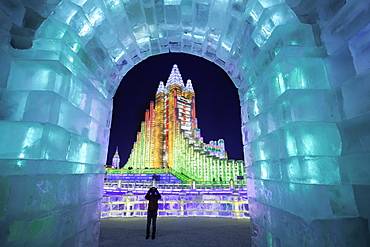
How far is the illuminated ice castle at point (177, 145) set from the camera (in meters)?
29.0

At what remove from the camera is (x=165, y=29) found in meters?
2.90

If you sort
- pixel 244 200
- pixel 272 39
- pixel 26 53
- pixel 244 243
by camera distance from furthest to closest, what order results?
pixel 244 200 < pixel 244 243 < pixel 272 39 < pixel 26 53

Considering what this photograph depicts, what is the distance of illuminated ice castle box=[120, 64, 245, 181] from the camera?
29.0m

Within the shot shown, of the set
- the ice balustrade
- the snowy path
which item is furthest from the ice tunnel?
the ice balustrade

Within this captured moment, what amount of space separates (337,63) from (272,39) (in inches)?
26.7

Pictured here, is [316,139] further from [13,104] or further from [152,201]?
[152,201]

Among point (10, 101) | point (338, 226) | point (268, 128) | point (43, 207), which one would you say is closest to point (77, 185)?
point (43, 207)

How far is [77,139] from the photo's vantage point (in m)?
2.03

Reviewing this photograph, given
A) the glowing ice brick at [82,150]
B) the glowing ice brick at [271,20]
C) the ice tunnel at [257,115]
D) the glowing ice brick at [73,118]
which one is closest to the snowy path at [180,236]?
the ice tunnel at [257,115]

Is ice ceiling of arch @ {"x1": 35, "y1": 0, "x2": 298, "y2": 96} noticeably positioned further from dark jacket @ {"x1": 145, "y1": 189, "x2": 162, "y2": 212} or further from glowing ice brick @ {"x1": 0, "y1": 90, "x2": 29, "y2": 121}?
dark jacket @ {"x1": 145, "y1": 189, "x2": 162, "y2": 212}

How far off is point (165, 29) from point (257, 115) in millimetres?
2014

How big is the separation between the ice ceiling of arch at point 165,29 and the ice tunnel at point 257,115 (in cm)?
2

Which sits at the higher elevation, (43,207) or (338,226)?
(43,207)

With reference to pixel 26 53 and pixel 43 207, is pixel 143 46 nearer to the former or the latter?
pixel 26 53
